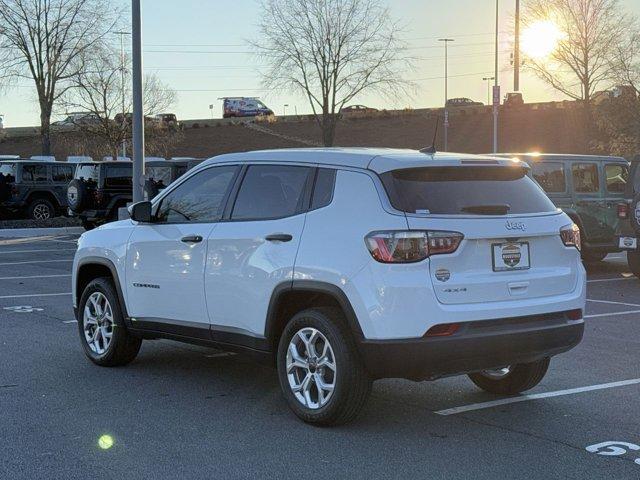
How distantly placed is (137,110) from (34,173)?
26.3 feet

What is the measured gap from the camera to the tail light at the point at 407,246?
4945 millimetres

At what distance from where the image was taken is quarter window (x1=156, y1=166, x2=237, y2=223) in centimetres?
633

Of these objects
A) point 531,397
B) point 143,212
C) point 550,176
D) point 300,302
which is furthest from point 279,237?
point 550,176

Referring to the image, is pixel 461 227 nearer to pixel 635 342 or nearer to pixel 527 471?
pixel 527 471

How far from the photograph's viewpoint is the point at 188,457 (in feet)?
15.8

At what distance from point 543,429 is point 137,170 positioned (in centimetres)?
1407

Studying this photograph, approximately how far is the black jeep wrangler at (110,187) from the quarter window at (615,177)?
1048cm

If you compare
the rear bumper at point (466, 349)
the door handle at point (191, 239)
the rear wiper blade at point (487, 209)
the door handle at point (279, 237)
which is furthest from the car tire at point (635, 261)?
the door handle at point (279, 237)

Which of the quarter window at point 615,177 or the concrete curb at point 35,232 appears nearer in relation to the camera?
the quarter window at point 615,177

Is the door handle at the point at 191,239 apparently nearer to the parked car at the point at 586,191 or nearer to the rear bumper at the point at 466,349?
the rear bumper at the point at 466,349

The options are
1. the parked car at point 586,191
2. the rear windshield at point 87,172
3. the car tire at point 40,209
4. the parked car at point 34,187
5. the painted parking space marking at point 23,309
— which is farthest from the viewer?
the car tire at point 40,209

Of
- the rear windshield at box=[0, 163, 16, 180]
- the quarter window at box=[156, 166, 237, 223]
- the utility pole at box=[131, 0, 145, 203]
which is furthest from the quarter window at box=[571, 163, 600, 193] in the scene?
the rear windshield at box=[0, 163, 16, 180]

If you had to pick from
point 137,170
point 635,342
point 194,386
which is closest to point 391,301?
point 194,386

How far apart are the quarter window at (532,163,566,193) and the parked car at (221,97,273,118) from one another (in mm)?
73958
